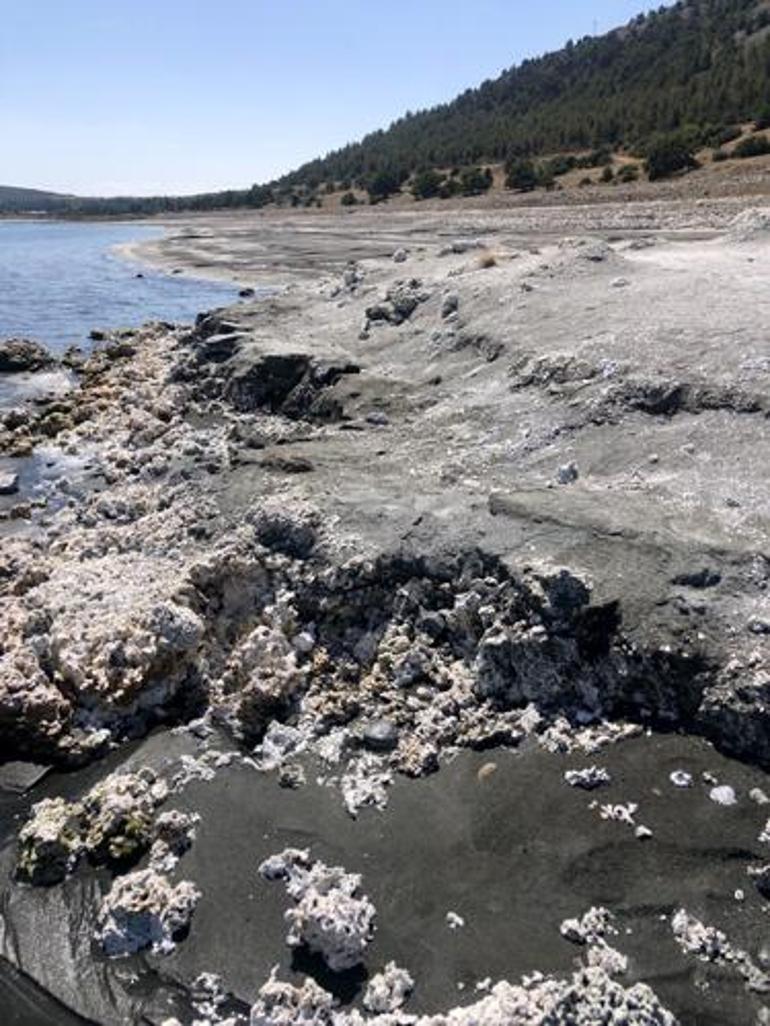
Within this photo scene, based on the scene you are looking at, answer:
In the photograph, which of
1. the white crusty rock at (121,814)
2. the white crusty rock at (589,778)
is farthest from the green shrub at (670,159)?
the white crusty rock at (121,814)

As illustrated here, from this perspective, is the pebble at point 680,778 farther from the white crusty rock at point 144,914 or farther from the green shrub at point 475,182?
the green shrub at point 475,182

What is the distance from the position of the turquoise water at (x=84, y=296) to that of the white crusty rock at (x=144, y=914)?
2792cm

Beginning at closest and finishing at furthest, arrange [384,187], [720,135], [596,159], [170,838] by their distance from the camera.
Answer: [170,838] → [720,135] → [596,159] → [384,187]

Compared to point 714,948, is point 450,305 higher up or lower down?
higher up

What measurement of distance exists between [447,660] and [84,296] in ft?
141

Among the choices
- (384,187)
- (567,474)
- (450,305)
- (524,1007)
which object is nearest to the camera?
(524,1007)

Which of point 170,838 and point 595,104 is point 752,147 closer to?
point 595,104

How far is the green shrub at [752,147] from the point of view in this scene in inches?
2212

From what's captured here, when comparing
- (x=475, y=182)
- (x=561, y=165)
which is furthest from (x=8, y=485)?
(x=475, y=182)

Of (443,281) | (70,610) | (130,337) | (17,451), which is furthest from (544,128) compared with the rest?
(70,610)

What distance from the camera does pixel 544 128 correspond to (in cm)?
9725

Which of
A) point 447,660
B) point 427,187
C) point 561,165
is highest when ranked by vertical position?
point 561,165

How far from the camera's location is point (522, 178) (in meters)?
72.9

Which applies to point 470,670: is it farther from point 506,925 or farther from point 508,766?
point 506,925
